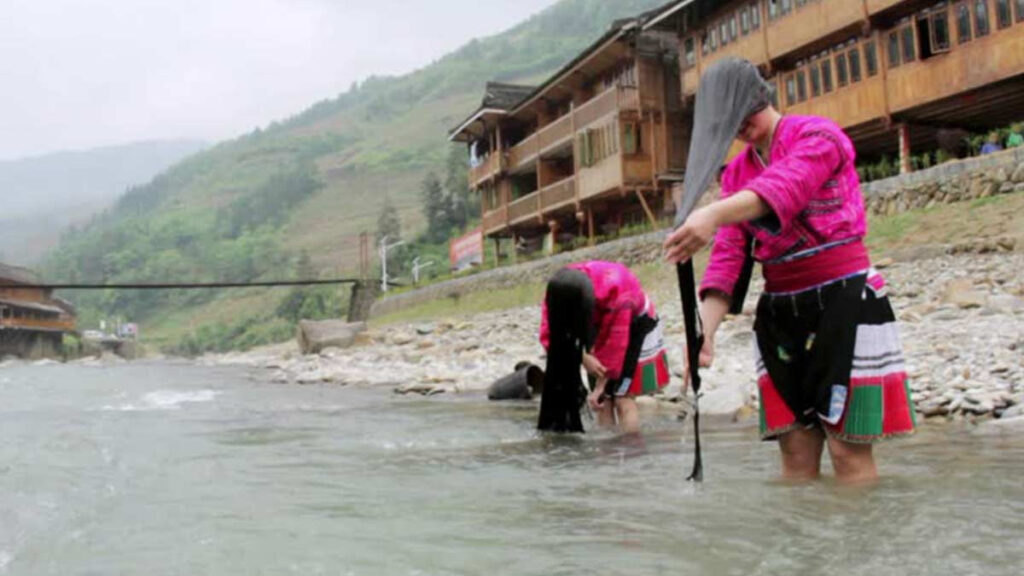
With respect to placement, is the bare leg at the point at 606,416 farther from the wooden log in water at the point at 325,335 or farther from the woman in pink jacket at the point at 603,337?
the wooden log in water at the point at 325,335

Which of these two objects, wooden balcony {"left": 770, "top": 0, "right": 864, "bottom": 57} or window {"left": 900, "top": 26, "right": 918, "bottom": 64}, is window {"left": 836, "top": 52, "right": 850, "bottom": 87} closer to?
wooden balcony {"left": 770, "top": 0, "right": 864, "bottom": 57}

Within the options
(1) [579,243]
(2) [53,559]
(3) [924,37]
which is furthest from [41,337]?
(2) [53,559]

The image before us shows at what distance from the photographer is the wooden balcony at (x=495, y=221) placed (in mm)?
34969

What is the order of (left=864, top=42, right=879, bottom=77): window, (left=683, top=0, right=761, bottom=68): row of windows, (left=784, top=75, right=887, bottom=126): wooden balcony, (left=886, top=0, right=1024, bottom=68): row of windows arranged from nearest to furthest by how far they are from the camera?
(left=886, top=0, right=1024, bottom=68): row of windows, (left=784, top=75, right=887, bottom=126): wooden balcony, (left=864, top=42, right=879, bottom=77): window, (left=683, top=0, right=761, bottom=68): row of windows

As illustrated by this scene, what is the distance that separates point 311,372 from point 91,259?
133 m

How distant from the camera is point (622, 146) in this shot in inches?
1006

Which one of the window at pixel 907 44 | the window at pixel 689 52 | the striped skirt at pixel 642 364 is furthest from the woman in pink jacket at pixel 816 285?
the window at pixel 689 52

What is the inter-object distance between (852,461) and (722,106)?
137 cm

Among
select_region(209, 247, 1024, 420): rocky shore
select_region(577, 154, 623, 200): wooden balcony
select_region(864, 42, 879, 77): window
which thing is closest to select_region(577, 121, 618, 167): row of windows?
select_region(577, 154, 623, 200): wooden balcony

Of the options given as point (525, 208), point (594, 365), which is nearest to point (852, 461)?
point (594, 365)

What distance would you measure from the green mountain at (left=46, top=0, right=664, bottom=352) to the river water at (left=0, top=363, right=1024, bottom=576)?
66405mm

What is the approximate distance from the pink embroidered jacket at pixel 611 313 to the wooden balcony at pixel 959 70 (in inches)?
548

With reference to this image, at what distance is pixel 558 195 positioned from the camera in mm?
30125

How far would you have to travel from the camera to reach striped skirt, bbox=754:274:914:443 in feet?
9.29
